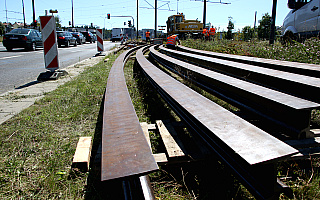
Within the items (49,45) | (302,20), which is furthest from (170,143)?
(302,20)

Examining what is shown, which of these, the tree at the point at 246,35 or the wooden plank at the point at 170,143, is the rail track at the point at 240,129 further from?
the tree at the point at 246,35

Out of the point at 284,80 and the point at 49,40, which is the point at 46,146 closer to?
the point at 284,80

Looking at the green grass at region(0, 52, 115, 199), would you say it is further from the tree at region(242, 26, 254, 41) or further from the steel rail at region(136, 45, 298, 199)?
the tree at region(242, 26, 254, 41)

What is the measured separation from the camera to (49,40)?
6441 millimetres

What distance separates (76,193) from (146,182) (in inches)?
22.7

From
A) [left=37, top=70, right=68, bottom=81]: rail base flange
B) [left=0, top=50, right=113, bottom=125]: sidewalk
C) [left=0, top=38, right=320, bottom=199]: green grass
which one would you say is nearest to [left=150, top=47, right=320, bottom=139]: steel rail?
[left=0, top=38, right=320, bottom=199]: green grass

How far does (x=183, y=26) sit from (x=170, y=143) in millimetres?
23253

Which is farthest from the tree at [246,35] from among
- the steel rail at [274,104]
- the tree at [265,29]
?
the tree at [265,29]

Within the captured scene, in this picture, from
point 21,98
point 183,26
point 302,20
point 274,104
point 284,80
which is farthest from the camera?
point 183,26

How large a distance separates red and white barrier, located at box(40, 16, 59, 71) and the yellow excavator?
18065mm

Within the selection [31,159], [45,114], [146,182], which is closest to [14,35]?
[45,114]

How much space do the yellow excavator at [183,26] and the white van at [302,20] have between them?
14111 mm

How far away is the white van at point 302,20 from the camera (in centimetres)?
791

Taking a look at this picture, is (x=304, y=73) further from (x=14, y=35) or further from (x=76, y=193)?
(x=14, y=35)
